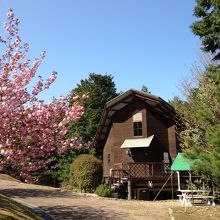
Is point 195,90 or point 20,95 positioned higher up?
point 195,90

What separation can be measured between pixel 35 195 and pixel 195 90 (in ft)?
41.1

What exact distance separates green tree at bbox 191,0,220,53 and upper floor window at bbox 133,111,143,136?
47.8ft

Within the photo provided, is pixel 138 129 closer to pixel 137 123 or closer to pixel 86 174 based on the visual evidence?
pixel 137 123

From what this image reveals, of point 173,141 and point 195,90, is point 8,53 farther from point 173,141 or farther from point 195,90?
point 173,141

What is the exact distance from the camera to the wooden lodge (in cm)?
2783

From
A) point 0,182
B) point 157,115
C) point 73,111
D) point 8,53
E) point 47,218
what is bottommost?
point 47,218

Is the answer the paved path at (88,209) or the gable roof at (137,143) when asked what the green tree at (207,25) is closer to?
the paved path at (88,209)

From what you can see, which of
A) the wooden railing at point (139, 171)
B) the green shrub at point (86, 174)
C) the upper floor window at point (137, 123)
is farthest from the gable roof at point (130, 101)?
the green shrub at point (86, 174)

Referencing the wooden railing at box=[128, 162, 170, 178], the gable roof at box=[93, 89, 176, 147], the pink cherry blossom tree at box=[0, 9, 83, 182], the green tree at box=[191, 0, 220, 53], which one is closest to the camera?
the pink cherry blossom tree at box=[0, 9, 83, 182]

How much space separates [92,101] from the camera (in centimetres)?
4678

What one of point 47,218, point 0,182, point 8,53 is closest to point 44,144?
point 47,218

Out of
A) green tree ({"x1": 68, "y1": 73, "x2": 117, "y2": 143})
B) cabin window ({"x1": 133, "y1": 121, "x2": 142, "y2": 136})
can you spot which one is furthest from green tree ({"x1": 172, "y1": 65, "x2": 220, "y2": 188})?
green tree ({"x1": 68, "y1": 73, "x2": 117, "y2": 143})

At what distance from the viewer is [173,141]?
3031cm

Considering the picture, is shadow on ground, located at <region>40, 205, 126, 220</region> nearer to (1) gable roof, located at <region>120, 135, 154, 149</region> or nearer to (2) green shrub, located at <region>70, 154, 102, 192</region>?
(2) green shrub, located at <region>70, 154, 102, 192</region>
